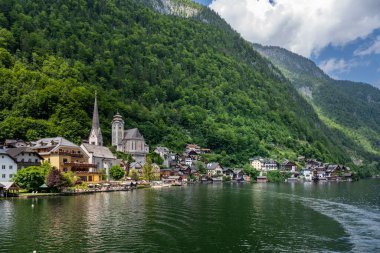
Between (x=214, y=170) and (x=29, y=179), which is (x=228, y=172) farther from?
(x=29, y=179)

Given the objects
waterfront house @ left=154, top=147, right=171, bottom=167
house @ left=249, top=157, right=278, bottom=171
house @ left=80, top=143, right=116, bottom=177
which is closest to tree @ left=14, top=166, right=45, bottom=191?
house @ left=80, top=143, right=116, bottom=177

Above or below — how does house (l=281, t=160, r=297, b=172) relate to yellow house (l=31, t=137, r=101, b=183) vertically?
Answer: below

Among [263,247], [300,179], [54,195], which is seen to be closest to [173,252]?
[263,247]

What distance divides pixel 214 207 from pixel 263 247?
25.9 meters

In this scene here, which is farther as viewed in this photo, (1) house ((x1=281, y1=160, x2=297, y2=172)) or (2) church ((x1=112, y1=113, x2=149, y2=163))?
(1) house ((x1=281, y1=160, x2=297, y2=172))

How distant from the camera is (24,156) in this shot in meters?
87.6

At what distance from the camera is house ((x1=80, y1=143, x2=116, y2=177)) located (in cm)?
10557

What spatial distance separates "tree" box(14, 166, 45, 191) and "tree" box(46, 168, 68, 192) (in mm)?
1503

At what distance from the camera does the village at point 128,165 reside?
87.8m

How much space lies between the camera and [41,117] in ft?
428

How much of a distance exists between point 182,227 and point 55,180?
133 ft

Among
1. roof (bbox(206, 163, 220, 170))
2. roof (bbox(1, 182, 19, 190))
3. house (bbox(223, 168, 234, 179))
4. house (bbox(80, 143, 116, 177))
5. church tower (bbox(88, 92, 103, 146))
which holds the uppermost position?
church tower (bbox(88, 92, 103, 146))

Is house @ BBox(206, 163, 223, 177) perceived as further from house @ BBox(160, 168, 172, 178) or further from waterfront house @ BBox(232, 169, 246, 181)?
house @ BBox(160, 168, 172, 178)

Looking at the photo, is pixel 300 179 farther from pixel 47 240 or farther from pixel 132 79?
pixel 47 240
